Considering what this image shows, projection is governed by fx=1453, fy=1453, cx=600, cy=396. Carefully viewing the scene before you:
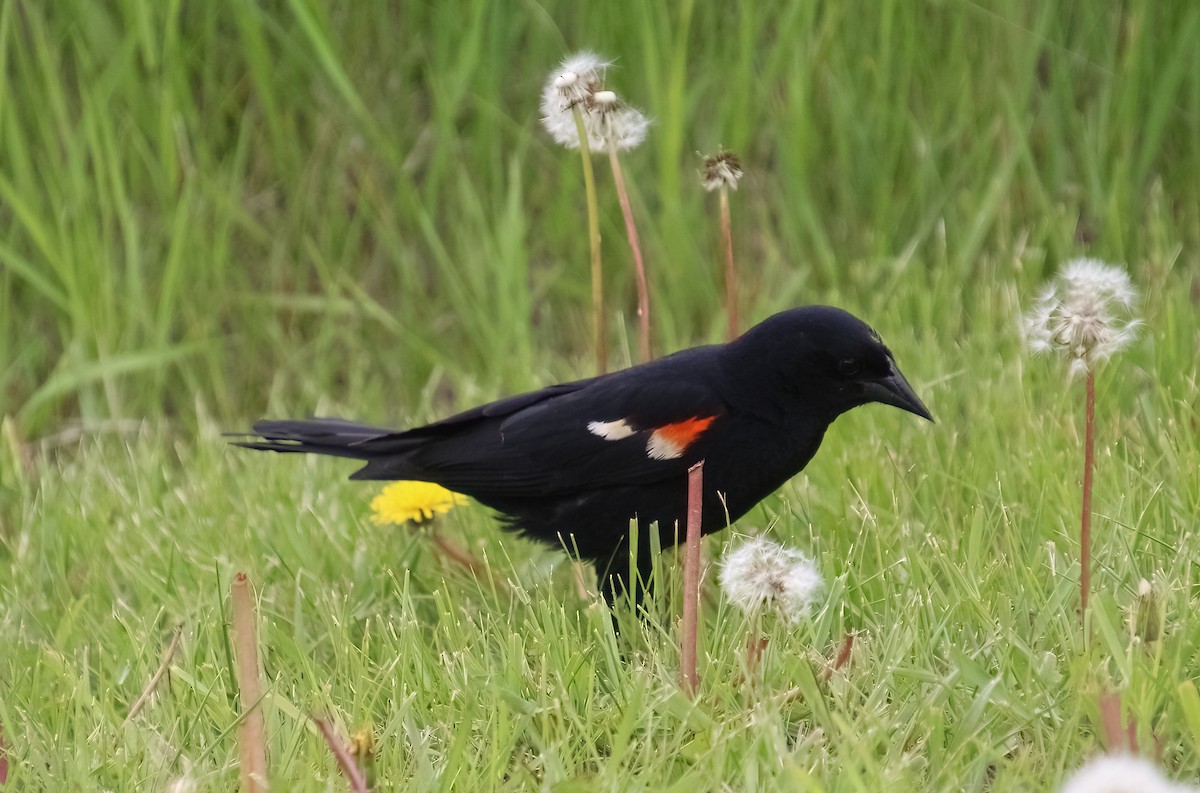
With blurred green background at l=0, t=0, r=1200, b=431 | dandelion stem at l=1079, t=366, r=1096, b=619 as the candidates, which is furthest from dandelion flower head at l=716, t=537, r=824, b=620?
blurred green background at l=0, t=0, r=1200, b=431

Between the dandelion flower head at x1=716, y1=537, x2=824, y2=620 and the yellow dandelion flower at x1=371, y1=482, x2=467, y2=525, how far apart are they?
1.33 metres

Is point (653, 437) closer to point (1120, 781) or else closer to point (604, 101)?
point (604, 101)

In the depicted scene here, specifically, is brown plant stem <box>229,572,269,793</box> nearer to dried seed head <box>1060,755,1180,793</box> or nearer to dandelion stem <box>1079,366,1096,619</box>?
dried seed head <box>1060,755,1180,793</box>

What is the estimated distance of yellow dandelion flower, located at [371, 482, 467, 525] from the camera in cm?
348

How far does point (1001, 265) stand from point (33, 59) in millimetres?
3392

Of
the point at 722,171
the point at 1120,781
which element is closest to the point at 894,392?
the point at 722,171

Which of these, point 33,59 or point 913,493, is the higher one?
point 33,59

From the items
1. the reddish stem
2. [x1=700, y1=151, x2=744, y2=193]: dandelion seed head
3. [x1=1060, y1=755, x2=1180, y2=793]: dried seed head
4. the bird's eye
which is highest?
[x1=700, y1=151, x2=744, y2=193]: dandelion seed head

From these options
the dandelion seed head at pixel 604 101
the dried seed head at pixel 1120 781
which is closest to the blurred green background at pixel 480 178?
the dandelion seed head at pixel 604 101

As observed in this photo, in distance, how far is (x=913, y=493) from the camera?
10.6 feet

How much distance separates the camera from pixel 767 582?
88.7 inches

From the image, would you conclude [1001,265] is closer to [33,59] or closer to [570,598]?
[570,598]

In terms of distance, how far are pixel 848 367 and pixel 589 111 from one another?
0.84 m

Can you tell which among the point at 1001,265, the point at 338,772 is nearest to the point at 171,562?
the point at 338,772
